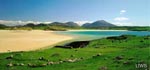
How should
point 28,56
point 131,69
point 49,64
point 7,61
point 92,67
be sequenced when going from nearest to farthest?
point 131,69, point 92,67, point 49,64, point 7,61, point 28,56

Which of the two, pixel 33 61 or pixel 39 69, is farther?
pixel 33 61

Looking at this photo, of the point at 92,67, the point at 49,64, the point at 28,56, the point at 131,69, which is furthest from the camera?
the point at 28,56

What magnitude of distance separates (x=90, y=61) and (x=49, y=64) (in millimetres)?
2510

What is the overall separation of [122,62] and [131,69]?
5.97 ft

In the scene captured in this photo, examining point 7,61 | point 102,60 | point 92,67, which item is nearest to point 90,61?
point 102,60

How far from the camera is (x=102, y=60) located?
18125 millimetres

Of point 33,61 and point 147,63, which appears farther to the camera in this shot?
point 33,61

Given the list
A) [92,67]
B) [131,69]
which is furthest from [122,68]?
[92,67]

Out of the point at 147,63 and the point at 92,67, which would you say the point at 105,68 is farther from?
the point at 147,63

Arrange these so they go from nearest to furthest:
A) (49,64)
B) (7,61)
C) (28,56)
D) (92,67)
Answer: (92,67)
(49,64)
(7,61)
(28,56)

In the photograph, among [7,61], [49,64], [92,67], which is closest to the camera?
[92,67]

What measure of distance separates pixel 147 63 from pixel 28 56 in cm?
958

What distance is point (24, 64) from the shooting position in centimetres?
1797

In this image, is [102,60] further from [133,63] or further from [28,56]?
[28,56]
